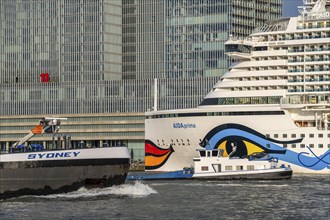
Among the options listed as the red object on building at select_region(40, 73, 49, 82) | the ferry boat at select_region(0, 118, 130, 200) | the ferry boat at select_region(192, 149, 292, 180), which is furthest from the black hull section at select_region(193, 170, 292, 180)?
the red object on building at select_region(40, 73, 49, 82)

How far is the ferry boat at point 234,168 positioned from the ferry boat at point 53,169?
34608mm

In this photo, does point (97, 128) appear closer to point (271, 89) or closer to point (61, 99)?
point (61, 99)

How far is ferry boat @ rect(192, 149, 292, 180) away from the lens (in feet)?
377

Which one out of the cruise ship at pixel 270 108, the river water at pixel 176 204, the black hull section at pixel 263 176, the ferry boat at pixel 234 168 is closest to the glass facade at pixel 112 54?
the cruise ship at pixel 270 108

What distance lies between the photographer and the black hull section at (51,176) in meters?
78.9

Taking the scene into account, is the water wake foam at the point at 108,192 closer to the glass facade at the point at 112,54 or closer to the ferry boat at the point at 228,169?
the ferry boat at the point at 228,169

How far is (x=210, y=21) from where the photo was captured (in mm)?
170375

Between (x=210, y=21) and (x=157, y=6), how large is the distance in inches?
479

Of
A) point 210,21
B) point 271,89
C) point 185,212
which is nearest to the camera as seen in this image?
point 185,212

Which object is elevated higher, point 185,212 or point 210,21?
point 210,21

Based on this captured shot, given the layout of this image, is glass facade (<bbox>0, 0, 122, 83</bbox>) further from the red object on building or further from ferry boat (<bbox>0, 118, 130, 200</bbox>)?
ferry boat (<bbox>0, 118, 130, 200</bbox>)

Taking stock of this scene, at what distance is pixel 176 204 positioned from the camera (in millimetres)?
80375

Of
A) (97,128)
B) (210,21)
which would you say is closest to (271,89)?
(210,21)

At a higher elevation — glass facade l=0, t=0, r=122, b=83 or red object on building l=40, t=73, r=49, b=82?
glass facade l=0, t=0, r=122, b=83
